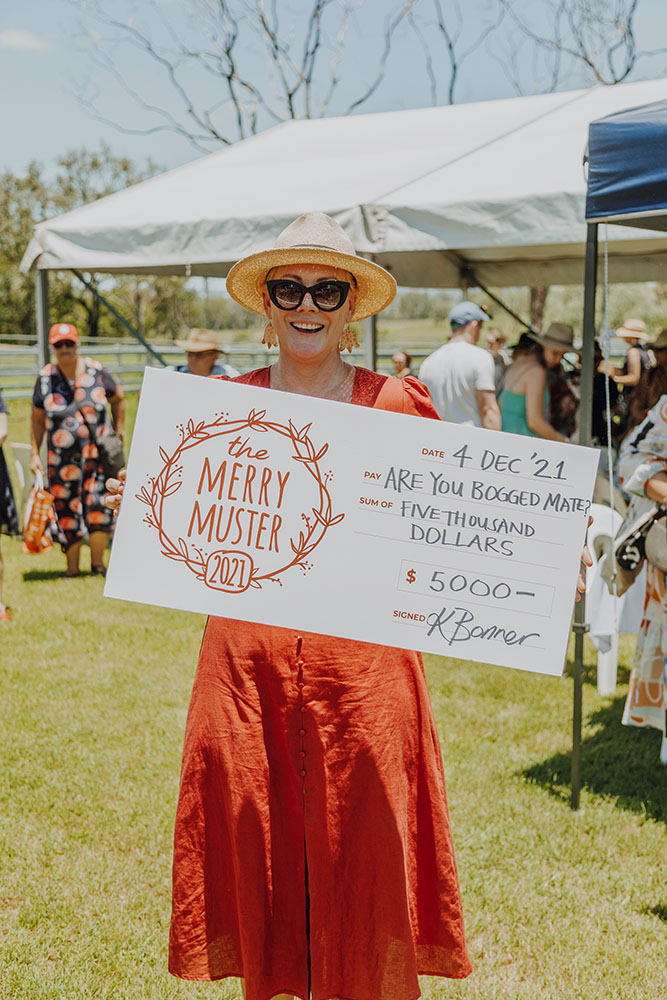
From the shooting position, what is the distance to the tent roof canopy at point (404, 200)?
5.58m

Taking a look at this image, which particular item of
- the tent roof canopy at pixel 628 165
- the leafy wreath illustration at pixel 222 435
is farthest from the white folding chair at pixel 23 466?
the leafy wreath illustration at pixel 222 435

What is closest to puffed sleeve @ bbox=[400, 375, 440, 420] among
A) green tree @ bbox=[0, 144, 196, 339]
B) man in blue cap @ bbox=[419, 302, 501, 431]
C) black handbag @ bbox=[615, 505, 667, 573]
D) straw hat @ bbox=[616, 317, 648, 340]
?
black handbag @ bbox=[615, 505, 667, 573]

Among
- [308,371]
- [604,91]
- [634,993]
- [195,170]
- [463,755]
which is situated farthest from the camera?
[195,170]

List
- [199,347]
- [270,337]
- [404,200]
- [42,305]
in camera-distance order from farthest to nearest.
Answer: [42,305] < [199,347] < [404,200] < [270,337]

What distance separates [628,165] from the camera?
10.3ft

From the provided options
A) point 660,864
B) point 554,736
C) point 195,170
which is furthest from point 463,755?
point 195,170

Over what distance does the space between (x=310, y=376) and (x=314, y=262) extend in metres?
0.24

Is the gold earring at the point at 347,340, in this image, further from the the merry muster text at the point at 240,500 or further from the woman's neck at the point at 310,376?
the the merry muster text at the point at 240,500

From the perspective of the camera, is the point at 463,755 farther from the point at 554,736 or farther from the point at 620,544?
the point at 620,544

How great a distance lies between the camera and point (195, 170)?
833cm

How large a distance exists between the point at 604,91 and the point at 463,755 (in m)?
5.54

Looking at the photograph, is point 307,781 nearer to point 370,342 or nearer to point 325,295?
point 325,295

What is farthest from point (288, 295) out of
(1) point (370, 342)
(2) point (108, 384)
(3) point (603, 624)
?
(2) point (108, 384)

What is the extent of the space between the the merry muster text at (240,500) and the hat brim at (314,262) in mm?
420
